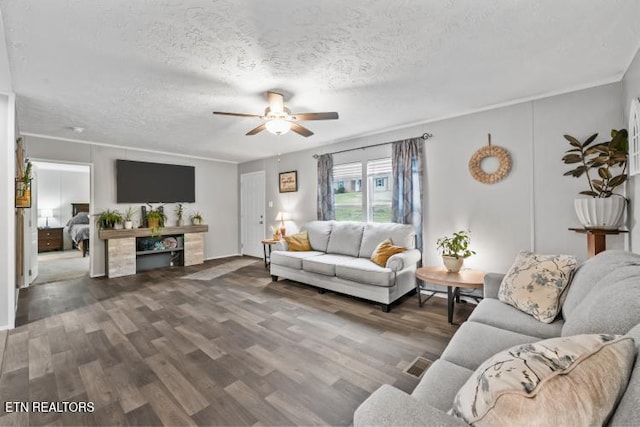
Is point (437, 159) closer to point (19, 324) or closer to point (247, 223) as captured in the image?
point (247, 223)

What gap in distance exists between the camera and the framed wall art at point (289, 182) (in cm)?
578

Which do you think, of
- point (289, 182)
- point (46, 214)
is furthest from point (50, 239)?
point (289, 182)

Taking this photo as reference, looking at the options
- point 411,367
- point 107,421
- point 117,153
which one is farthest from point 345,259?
point 117,153

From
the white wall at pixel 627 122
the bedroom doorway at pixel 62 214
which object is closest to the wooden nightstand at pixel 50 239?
the bedroom doorway at pixel 62 214

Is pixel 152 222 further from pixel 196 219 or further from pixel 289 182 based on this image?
pixel 289 182

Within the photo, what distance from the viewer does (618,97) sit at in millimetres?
2709

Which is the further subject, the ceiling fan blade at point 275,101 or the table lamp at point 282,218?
the table lamp at point 282,218

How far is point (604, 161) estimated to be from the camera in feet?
8.13

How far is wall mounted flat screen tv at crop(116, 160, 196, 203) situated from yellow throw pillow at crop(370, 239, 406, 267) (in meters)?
4.57

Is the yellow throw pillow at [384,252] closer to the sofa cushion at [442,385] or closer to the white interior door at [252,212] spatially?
the sofa cushion at [442,385]

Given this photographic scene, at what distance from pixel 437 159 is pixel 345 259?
191 cm

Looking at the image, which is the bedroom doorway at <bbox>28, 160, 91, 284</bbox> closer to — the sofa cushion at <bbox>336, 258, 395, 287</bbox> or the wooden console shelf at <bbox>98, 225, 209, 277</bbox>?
the wooden console shelf at <bbox>98, 225, 209, 277</bbox>

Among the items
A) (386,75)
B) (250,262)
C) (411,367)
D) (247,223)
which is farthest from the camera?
(247,223)

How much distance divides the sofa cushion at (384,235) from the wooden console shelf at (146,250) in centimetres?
381
